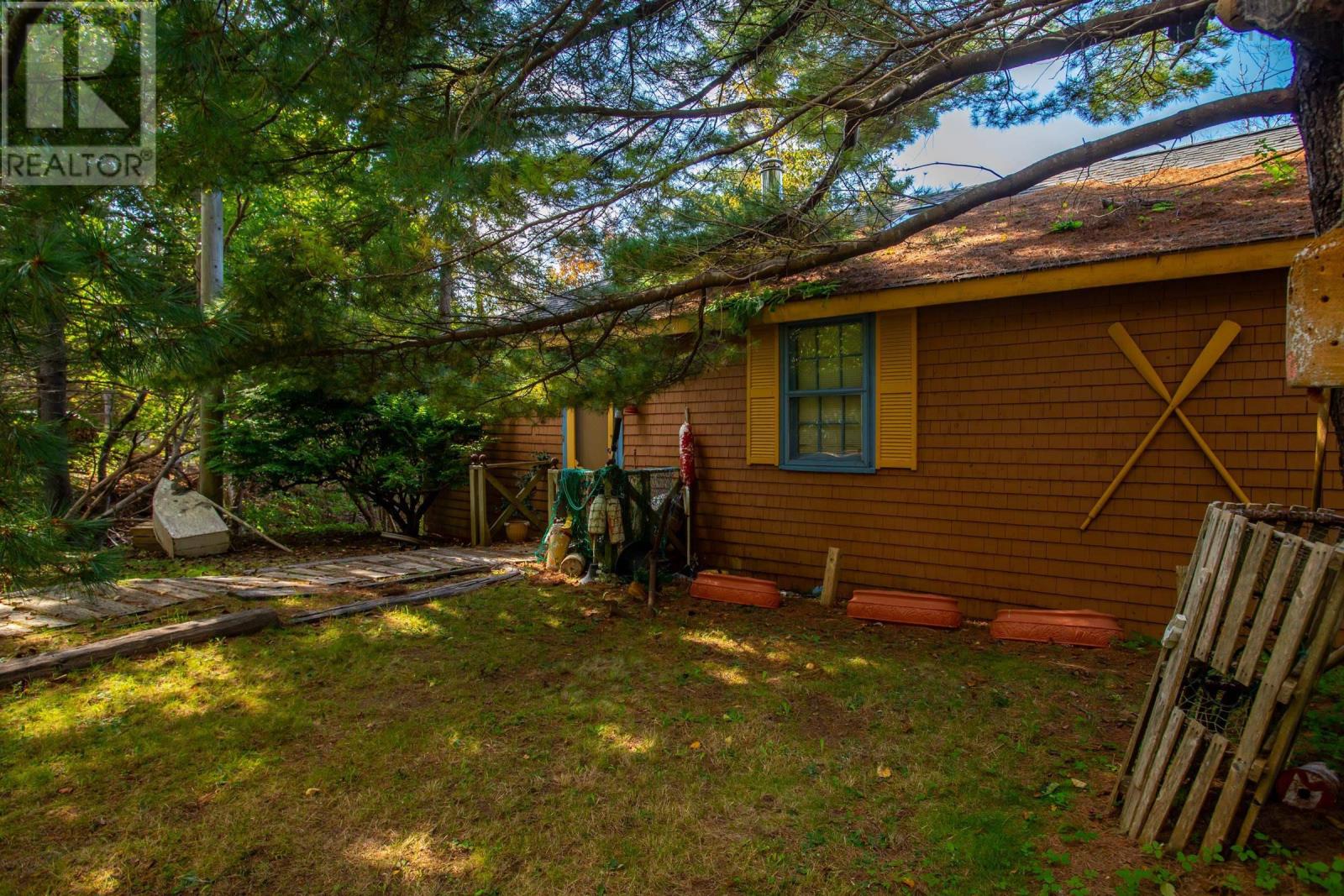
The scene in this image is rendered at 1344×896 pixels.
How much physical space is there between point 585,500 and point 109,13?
16.3ft

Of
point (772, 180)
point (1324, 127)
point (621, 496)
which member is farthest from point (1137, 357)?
point (621, 496)

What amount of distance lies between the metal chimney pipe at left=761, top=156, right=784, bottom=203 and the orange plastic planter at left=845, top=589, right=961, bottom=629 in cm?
324

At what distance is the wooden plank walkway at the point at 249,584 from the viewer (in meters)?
5.22

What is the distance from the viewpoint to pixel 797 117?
4.52 metres

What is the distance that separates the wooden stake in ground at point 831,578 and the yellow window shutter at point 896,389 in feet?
2.93

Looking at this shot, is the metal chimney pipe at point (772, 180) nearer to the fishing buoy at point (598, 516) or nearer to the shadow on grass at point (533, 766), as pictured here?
the fishing buoy at point (598, 516)

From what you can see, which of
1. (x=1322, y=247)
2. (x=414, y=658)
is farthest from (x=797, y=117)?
(x=414, y=658)

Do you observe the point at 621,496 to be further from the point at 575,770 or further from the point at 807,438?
the point at 575,770

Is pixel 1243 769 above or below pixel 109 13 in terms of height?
below

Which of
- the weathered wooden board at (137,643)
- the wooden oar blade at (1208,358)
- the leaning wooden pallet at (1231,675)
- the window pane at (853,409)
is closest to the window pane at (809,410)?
the window pane at (853,409)

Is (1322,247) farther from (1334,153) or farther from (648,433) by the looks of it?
(648,433)

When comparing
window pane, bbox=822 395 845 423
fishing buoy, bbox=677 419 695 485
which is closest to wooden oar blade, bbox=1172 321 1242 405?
window pane, bbox=822 395 845 423

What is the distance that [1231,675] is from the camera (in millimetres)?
2352

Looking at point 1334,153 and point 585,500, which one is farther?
point 585,500
